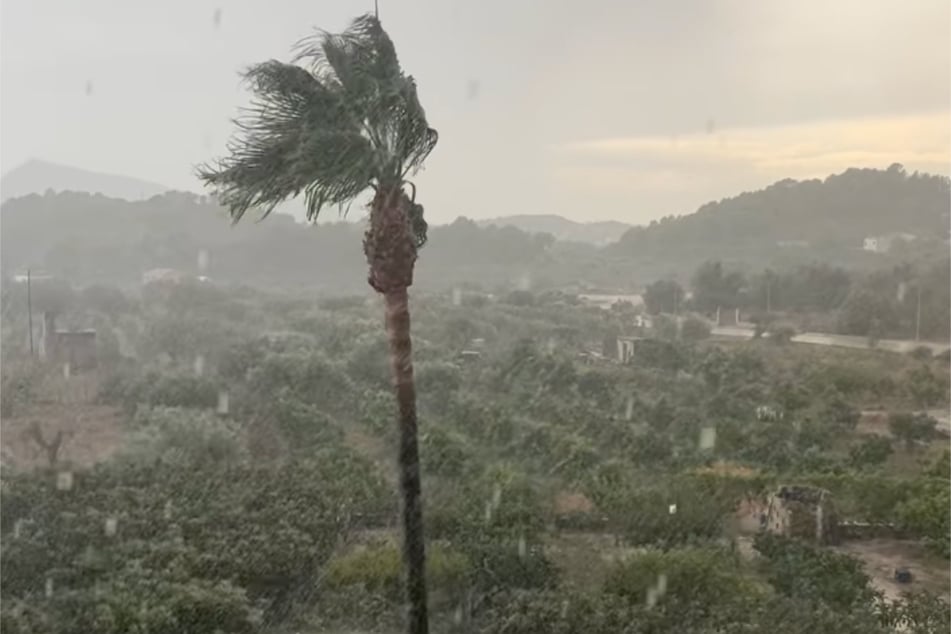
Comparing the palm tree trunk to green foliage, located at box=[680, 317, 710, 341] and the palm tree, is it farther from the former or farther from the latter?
green foliage, located at box=[680, 317, 710, 341]

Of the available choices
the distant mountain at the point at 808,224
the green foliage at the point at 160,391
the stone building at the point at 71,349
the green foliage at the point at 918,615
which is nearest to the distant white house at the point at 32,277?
the stone building at the point at 71,349

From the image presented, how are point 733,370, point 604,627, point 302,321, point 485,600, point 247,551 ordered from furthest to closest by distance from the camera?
1. point 302,321
2. point 733,370
3. point 247,551
4. point 485,600
5. point 604,627

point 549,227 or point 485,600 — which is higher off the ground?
point 549,227

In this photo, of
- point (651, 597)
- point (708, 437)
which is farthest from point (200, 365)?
point (651, 597)

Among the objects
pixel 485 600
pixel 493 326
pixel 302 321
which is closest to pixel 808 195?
pixel 493 326

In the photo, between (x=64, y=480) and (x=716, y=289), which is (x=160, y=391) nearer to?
(x=64, y=480)

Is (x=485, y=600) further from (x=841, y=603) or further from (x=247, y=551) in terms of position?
(x=841, y=603)
